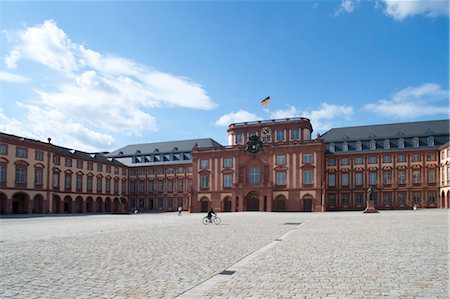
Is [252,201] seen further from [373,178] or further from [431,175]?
[431,175]

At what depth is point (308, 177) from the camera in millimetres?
67812

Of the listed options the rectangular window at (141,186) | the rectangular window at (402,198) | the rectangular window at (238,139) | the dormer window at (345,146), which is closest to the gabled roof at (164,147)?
the rectangular window at (141,186)

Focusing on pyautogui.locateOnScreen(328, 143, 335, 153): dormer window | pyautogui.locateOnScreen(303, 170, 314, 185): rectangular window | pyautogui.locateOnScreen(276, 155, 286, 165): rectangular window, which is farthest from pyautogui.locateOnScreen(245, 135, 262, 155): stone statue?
pyautogui.locateOnScreen(328, 143, 335, 153): dormer window

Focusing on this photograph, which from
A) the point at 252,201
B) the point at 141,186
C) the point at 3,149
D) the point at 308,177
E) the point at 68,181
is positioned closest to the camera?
the point at 3,149

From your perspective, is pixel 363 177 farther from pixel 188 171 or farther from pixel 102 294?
pixel 102 294

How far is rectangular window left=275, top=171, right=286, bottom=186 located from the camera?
69438 millimetres

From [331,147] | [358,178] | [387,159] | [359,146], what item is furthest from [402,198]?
[331,147]

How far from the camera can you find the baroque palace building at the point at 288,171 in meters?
64.8

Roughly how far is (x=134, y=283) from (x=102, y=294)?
1093mm

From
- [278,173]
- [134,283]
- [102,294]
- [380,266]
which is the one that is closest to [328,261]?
[380,266]

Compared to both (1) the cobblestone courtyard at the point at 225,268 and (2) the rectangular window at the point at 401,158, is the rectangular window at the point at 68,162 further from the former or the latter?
(2) the rectangular window at the point at 401,158

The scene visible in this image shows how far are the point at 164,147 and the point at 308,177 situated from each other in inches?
1474

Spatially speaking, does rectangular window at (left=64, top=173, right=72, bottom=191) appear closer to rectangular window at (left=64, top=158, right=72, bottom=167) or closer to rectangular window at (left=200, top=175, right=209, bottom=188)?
rectangular window at (left=64, top=158, right=72, bottom=167)

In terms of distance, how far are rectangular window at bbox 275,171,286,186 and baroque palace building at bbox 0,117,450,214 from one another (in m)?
0.18
